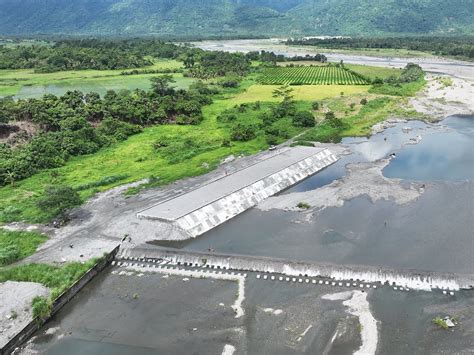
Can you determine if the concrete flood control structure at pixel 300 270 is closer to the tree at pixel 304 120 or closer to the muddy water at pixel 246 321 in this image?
the muddy water at pixel 246 321

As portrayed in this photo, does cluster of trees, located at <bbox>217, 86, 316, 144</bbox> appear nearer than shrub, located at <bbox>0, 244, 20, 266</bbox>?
No

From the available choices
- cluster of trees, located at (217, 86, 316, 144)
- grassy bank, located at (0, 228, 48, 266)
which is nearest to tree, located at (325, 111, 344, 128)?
cluster of trees, located at (217, 86, 316, 144)

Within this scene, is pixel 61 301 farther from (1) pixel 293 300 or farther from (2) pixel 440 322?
(2) pixel 440 322

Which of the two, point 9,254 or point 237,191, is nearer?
point 9,254

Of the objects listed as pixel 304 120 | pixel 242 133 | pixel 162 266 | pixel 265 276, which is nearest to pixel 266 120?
pixel 304 120

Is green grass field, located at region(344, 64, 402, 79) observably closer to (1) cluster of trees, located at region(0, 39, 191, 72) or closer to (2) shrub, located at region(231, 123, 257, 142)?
(2) shrub, located at region(231, 123, 257, 142)

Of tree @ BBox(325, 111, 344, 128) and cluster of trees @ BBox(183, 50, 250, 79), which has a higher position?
Result: cluster of trees @ BBox(183, 50, 250, 79)
